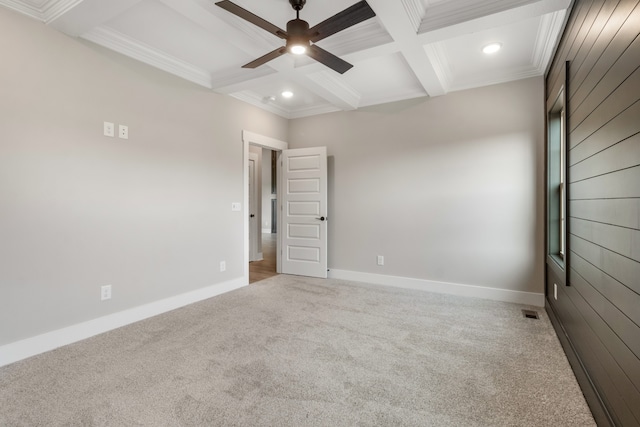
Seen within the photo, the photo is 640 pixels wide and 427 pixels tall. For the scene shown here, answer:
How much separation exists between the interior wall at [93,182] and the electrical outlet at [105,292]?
0.05 metres

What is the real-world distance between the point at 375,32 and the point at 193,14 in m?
1.47

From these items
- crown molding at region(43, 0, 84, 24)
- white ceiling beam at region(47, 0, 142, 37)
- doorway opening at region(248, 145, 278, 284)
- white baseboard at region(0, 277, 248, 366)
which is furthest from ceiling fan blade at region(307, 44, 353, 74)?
doorway opening at region(248, 145, 278, 284)

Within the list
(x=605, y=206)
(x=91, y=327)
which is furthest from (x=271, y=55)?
(x=91, y=327)

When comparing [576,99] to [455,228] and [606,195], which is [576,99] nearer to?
[606,195]

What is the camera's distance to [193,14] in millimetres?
2283

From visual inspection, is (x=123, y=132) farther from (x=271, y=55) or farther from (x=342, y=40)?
Answer: (x=342, y=40)

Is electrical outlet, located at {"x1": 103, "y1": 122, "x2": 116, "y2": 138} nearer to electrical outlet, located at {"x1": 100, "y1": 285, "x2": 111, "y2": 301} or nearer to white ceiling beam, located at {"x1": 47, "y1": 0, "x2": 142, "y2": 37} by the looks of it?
white ceiling beam, located at {"x1": 47, "y1": 0, "x2": 142, "y2": 37}

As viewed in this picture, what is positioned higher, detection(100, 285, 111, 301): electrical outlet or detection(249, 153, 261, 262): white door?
detection(249, 153, 261, 262): white door

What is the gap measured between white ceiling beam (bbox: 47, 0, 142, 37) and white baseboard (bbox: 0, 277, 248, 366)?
244 cm

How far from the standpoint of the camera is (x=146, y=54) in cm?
304

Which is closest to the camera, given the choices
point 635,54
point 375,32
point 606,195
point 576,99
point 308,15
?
point 635,54

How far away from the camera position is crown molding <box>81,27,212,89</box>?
8.80 feet

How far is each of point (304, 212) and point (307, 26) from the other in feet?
9.80

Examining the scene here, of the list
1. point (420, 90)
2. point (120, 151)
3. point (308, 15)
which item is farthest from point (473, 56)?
point (120, 151)
